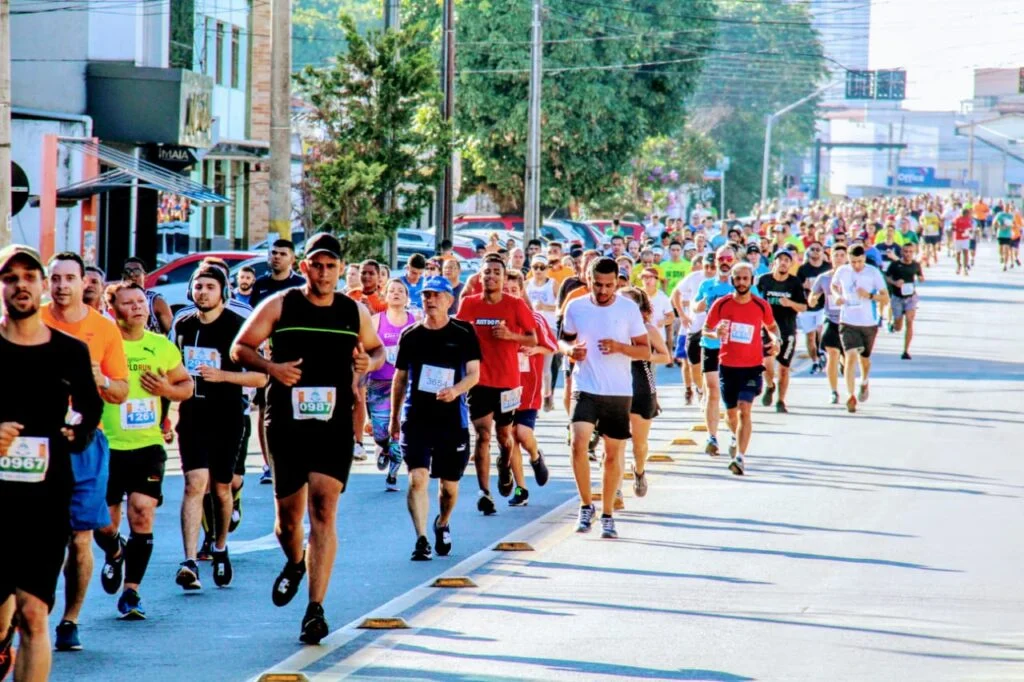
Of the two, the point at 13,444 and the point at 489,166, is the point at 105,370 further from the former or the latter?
the point at 489,166

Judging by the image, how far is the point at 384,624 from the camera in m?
9.20

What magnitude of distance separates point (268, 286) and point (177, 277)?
12.6m

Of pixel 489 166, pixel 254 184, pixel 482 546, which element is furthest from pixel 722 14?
pixel 482 546

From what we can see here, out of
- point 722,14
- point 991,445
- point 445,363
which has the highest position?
point 722,14

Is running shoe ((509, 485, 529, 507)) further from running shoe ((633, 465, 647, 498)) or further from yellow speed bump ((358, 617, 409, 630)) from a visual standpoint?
yellow speed bump ((358, 617, 409, 630))

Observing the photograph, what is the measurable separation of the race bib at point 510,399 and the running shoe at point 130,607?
4.42 meters

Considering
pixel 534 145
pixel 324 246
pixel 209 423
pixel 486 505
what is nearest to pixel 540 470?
pixel 486 505

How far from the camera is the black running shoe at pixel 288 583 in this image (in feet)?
30.2

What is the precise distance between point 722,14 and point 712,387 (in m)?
96.0

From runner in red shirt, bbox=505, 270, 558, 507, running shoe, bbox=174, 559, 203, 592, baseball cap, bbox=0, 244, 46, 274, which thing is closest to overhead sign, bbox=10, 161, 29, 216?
runner in red shirt, bbox=505, 270, 558, 507

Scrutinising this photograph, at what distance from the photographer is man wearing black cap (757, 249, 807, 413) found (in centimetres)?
2162

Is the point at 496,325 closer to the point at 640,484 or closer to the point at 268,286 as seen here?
the point at 640,484

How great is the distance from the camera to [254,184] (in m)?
46.8

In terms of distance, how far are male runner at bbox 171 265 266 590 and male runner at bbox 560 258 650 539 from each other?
2.58 m
